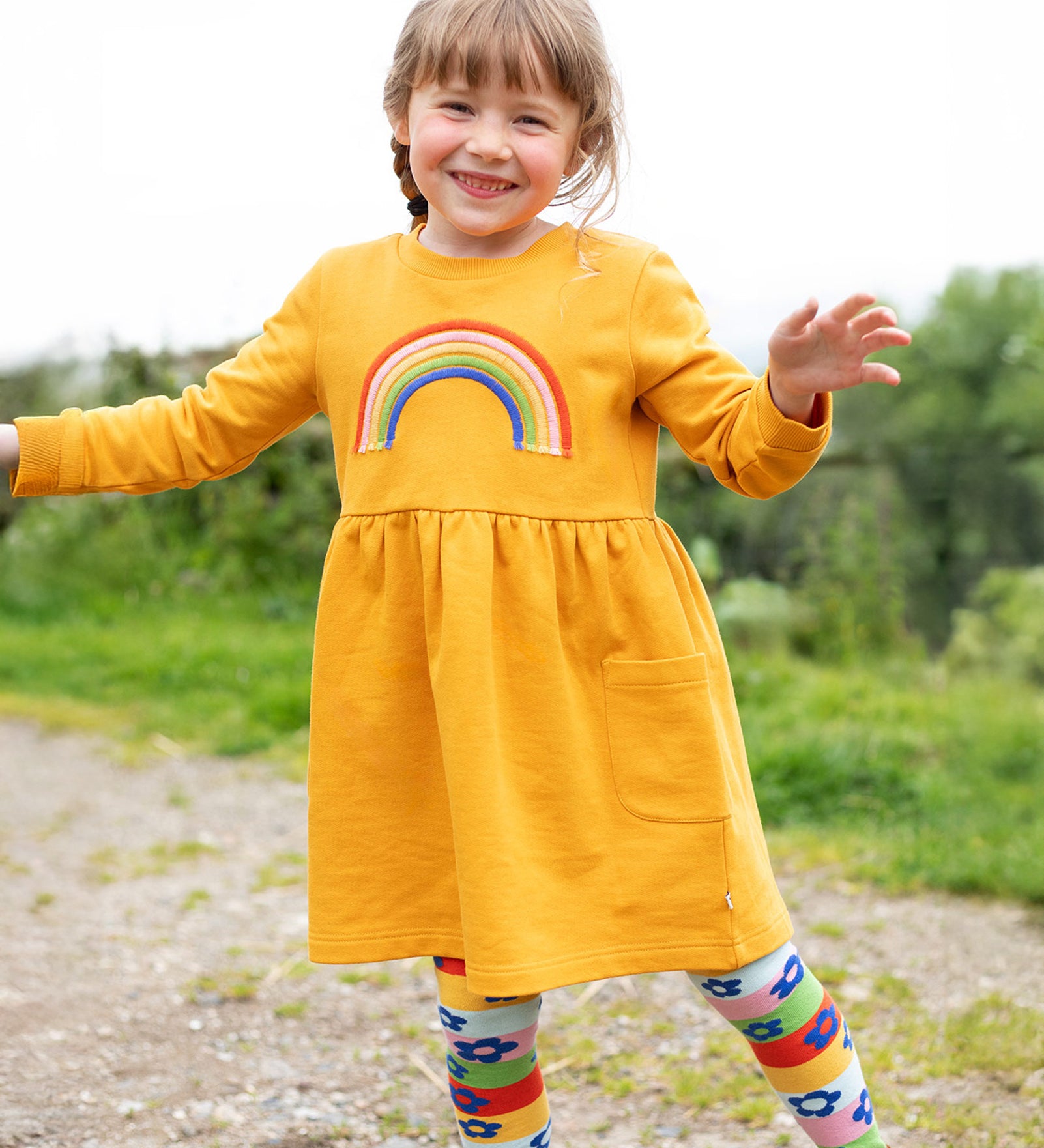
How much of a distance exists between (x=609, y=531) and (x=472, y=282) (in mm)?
318

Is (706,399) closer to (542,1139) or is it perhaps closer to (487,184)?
(487,184)

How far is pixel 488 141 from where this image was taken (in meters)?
1.35

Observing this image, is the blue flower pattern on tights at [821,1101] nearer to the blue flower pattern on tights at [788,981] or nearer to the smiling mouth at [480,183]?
the blue flower pattern on tights at [788,981]

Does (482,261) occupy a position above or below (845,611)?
above

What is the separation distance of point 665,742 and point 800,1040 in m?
0.36

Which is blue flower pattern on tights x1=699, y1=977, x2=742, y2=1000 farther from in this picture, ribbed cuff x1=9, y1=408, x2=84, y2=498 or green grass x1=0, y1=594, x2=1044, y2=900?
green grass x1=0, y1=594, x2=1044, y2=900

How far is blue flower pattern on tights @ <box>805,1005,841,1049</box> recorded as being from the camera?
142cm

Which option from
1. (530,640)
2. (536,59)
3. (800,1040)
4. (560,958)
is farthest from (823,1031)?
(536,59)

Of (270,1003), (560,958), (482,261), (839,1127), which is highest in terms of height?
(482,261)

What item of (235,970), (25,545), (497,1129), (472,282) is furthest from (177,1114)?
(25,545)

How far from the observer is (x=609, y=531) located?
143 centimetres

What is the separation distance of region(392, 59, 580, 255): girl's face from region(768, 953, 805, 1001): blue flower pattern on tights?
2.83ft

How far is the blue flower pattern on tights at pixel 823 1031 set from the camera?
1.42 metres

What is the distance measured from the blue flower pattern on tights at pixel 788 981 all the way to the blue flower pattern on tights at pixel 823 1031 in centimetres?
5
